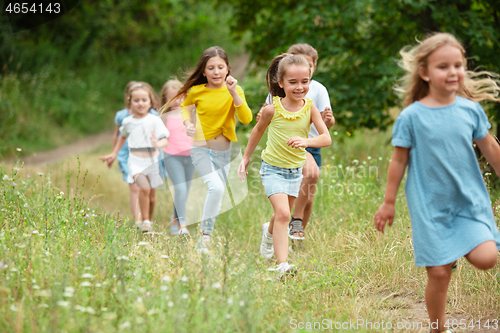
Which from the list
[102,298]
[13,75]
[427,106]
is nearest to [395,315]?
[427,106]

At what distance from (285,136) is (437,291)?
177 centimetres

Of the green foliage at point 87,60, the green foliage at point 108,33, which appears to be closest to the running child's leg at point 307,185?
the green foliage at point 87,60

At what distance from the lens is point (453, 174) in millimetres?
2725

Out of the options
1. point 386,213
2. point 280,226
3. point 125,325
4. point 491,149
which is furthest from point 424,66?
point 125,325

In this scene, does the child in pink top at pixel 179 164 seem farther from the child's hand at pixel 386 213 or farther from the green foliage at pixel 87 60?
the green foliage at pixel 87 60

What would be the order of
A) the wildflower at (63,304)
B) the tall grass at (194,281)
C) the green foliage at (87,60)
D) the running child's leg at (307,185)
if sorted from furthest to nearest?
the green foliage at (87,60) → the running child's leg at (307,185) → the tall grass at (194,281) → the wildflower at (63,304)

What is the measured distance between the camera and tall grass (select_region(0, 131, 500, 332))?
2580 mm

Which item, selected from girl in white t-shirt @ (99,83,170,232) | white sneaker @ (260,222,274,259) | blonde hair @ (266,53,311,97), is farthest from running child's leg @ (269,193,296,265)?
girl in white t-shirt @ (99,83,170,232)

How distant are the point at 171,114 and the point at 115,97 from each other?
428 inches

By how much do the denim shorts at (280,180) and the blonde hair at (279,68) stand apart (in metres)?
0.73

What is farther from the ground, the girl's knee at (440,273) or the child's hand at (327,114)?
the child's hand at (327,114)

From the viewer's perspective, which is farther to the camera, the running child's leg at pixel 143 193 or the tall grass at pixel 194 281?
the running child's leg at pixel 143 193

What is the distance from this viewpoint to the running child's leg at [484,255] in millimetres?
2637

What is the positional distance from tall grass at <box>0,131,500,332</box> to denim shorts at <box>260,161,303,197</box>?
52cm
